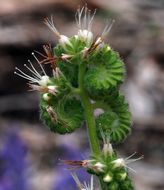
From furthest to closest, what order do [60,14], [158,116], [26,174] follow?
[60,14] → [158,116] → [26,174]

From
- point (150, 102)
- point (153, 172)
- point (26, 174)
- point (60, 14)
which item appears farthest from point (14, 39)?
point (26, 174)

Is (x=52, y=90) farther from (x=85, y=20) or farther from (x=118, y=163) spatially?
(x=85, y=20)

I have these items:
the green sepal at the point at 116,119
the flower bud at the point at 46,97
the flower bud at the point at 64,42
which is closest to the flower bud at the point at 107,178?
the green sepal at the point at 116,119

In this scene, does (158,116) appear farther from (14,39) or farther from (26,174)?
(26,174)

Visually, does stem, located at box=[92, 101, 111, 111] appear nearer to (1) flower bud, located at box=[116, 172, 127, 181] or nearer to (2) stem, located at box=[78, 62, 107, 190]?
(2) stem, located at box=[78, 62, 107, 190]

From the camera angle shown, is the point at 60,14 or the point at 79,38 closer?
the point at 79,38
